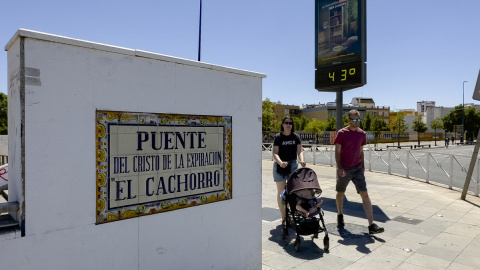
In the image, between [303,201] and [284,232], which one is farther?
[284,232]

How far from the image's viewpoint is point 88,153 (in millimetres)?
2414

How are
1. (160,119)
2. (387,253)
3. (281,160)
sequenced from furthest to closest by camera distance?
(281,160)
(387,253)
(160,119)

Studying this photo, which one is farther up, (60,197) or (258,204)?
(60,197)

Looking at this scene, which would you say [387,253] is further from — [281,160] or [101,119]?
[101,119]

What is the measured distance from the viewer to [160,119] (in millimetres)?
2828

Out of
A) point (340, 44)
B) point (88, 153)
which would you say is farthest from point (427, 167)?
point (88, 153)

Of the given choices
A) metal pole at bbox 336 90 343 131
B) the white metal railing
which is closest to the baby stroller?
metal pole at bbox 336 90 343 131

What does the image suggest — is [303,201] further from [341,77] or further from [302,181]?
[341,77]

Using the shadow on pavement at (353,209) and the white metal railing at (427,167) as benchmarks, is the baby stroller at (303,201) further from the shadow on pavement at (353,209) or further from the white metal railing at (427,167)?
the white metal railing at (427,167)

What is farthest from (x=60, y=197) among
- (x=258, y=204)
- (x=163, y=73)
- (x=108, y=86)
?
(x=258, y=204)

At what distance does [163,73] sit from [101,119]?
0.68 metres

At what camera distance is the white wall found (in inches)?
85.4

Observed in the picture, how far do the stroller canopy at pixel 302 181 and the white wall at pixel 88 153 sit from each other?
56.4 inches

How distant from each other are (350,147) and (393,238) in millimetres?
1572
